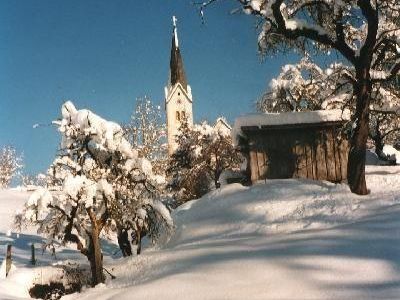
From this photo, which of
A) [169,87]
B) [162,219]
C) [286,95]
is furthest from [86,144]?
[169,87]

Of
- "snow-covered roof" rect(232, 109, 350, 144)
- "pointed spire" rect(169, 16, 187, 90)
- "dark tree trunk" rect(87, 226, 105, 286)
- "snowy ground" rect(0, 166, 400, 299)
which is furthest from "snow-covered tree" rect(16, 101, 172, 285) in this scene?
"pointed spire" rect(169, 16, 187, 90)

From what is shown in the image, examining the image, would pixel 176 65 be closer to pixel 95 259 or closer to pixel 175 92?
pixel 175 92

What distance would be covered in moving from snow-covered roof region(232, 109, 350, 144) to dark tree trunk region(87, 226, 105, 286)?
6.84 metres

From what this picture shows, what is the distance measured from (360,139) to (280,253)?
7.60 m

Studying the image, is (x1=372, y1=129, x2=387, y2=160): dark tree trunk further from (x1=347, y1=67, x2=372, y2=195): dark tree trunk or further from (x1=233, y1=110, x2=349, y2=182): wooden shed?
(x1=347, y1=67, x2=372, y2=195): dark tree trunk

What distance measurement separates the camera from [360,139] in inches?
591

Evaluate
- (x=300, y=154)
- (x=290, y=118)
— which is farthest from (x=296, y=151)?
(x=290, y=118)

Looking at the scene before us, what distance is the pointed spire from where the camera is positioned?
8156 cm

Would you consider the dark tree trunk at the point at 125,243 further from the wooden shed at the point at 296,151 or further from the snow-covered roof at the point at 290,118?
the snow-covered roof at the point at 290,118

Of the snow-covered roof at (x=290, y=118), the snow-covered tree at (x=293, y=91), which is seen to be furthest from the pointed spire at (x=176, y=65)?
the snow-covered roof at (x=290, y=118)

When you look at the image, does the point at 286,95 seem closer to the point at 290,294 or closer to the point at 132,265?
the point at 132,265

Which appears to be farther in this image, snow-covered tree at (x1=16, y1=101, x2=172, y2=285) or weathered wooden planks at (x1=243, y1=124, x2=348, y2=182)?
weathered wooden planks at (x1=243, y1=124, x2=348, y2=182)

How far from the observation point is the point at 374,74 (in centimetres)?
1558

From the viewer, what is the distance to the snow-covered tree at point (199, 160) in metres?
31.6
